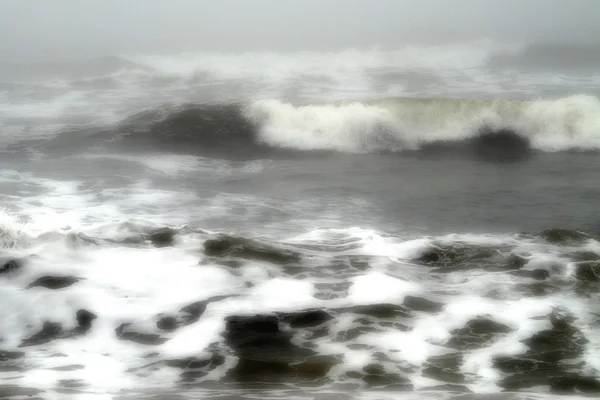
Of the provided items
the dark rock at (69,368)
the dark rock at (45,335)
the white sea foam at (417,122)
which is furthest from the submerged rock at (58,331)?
the white sea foam at (417,122)

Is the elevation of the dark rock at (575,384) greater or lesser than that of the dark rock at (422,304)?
lesser

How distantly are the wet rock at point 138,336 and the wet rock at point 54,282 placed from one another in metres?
1.04

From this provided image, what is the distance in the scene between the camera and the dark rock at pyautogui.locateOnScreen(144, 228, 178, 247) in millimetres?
7959

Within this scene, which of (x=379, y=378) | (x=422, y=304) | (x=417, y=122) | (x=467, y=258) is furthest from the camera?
(x=417, y=122)

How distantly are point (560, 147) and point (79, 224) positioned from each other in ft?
35.5

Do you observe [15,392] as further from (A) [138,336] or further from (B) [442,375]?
(B) [442,375]

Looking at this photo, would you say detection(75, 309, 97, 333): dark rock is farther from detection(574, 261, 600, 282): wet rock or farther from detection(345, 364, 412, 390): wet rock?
detection(574, 261, 600, 282): wet rock

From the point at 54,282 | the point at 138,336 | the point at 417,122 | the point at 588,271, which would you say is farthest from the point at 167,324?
the point at 417,122

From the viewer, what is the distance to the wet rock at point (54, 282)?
6.50 m

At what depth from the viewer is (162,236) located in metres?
8.16

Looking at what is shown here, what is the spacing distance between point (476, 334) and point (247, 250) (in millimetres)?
2993

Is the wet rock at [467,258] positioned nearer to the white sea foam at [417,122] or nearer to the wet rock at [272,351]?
the wet rock at [272,351]

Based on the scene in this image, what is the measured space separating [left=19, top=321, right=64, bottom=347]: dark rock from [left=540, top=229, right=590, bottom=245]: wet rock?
5.62 meters

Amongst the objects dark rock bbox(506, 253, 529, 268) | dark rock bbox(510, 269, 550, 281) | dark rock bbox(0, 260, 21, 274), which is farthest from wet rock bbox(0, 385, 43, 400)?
dark rock bbox(506, 253, 529, 268)
